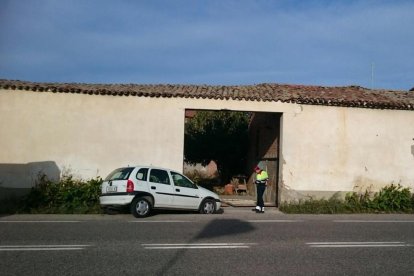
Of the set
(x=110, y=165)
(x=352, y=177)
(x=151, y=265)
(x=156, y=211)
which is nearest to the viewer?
(x=151, y=265)

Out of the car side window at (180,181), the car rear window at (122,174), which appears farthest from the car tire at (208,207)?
the car rear window at (122,174)

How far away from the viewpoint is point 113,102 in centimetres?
1731

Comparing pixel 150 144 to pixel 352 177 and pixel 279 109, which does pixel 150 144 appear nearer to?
pixel 279 109

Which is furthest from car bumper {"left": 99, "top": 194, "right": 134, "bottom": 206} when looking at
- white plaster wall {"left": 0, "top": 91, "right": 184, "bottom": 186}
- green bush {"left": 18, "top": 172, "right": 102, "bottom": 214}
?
white plaster wall {"left": 0, "top": 91, "right": 184, "bottom": 186}

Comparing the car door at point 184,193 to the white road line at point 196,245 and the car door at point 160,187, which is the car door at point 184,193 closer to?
the car door at point 160,187

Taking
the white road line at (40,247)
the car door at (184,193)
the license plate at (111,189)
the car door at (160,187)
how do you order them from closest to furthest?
the white road line at (40,247), the license plate at (111,189), the car door at (160,187), the car door at (184,193)

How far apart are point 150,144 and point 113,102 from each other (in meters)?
1.97

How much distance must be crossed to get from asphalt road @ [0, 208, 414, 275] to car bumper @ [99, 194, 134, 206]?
68 cm

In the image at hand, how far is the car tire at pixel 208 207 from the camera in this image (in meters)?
15.8

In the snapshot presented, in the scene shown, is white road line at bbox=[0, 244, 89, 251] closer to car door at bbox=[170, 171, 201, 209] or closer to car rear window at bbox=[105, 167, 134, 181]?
car rear window at bbox=[105, 167, 134, 181]

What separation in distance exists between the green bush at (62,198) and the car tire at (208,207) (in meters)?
3.31

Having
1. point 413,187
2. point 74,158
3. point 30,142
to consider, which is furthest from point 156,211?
point 413,187

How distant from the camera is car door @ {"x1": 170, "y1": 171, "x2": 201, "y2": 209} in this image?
50.0 ft

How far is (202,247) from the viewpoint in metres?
9.06
